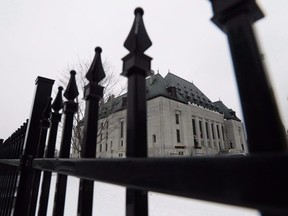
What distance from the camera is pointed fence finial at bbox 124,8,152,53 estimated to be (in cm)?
76

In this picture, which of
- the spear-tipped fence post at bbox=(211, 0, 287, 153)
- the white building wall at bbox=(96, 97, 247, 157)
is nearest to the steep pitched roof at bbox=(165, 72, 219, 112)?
the white building wall at bbox=(96, 97, 247, 157)

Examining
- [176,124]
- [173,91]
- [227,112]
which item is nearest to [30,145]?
[176,124]

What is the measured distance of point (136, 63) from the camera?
73 cm

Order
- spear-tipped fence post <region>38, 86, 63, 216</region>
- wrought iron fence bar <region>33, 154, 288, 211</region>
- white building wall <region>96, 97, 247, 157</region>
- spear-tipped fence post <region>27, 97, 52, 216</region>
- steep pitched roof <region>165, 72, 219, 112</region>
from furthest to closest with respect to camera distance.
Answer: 1. steep pitched roof <region>165, 72, 219, 112</region>
2. white building wall <region>96, 97, 247, 157</region>
3. spear-tipped fence post <region>27, 97, 52, 216</region>
4. spear-tipped fence post <region>38, 86, 63, 216</region>
5. wrought iron fence bar <region>33, 154, 288, 211</region>

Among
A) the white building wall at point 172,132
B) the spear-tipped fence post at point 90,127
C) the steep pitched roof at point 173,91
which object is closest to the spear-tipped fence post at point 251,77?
the spear-tipped fence post at point 90,127

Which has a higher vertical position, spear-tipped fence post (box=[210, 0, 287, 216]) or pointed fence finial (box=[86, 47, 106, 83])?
pointed fence finial (box=[86, 47, 106, 83])

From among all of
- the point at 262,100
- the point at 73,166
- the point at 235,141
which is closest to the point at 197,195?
the point at 262,100

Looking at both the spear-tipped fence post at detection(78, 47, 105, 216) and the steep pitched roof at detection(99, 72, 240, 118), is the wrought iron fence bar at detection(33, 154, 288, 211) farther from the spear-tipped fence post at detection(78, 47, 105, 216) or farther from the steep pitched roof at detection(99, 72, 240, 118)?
the steep pitched roof at detection(99, 72, 240, 118)

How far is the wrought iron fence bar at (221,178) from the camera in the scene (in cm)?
29

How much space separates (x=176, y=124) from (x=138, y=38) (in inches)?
1169

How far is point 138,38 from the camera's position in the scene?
767mm

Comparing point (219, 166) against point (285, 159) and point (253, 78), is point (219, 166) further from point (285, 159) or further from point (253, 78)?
point (253, 78)

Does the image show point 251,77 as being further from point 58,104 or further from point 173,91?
point 173,91

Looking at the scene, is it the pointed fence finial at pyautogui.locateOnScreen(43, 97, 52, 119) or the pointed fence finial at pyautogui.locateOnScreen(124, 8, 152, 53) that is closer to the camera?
the pointed fence finial at pyautogui.locateOnScreen(124, 8, 152, 53)
